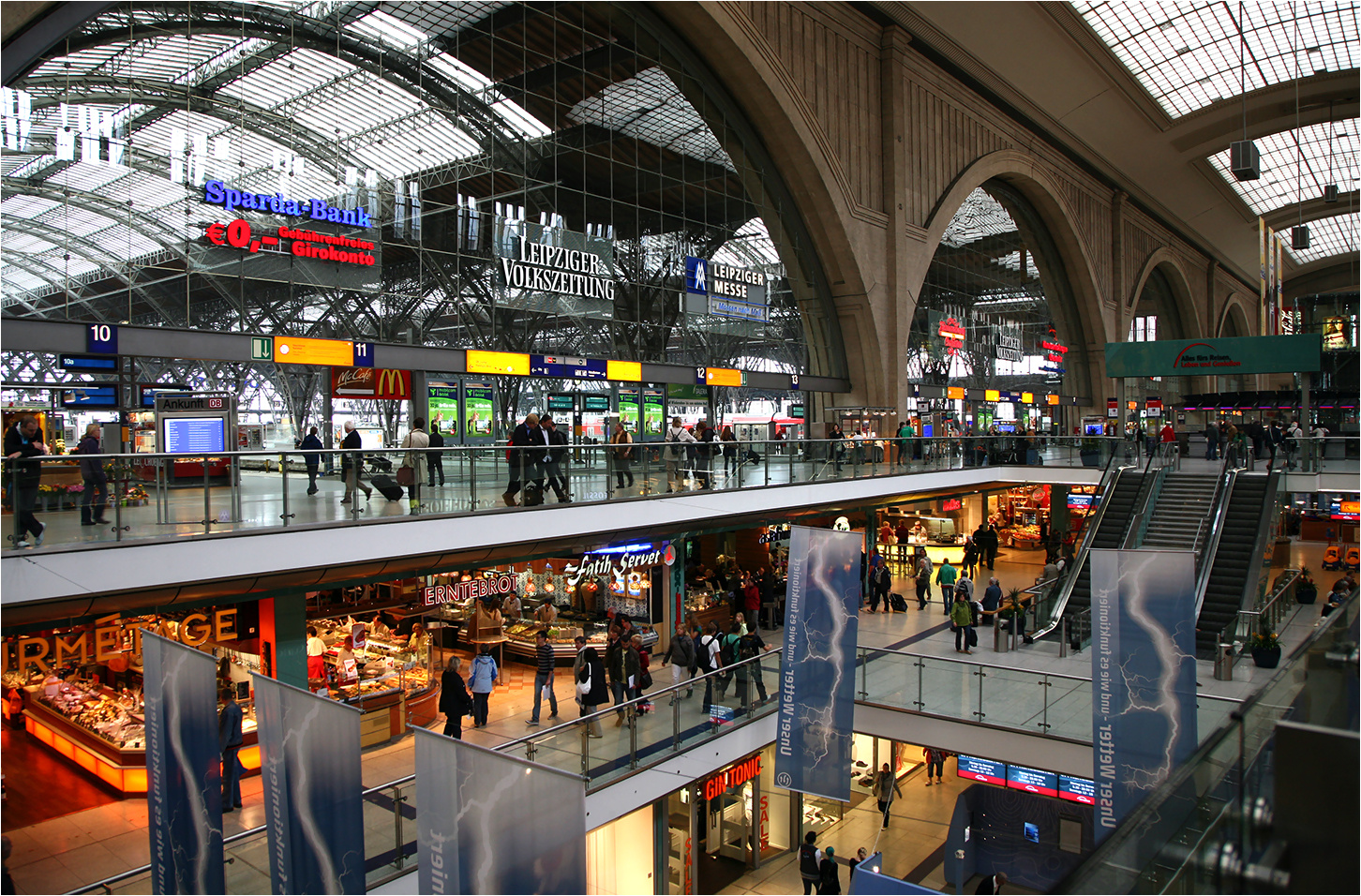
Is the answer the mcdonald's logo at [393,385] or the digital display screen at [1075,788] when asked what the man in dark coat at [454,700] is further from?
the digital display screen at [1075,788]

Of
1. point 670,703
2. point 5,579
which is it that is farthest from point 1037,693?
point 5,579

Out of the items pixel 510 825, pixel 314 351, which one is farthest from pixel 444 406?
pixel 510 825

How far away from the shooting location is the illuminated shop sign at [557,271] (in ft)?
62.7

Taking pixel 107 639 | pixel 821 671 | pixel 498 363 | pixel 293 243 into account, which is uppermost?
pixel 293 243

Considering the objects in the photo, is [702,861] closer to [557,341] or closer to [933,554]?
[557,341]

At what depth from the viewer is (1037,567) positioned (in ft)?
91.2

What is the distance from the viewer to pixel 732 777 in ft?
43.9

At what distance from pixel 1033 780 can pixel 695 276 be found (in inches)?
618

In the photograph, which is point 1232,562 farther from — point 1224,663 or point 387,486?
point 387,486

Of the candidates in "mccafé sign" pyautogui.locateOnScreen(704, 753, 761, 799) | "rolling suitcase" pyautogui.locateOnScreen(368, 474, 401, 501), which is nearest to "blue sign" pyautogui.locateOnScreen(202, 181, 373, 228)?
"rolling suitcase" pyautogui.locateOnScreen(368, 474, 401, 501)

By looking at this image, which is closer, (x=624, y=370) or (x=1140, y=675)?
(x=1140, y=675)

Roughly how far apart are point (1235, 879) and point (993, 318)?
120 feet

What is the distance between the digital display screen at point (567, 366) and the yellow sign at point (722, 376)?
12.3ft

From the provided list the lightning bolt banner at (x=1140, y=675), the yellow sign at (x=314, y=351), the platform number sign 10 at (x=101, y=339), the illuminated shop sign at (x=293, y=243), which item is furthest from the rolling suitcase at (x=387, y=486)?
the lightning bolt banner at (x=1140, y=675)
